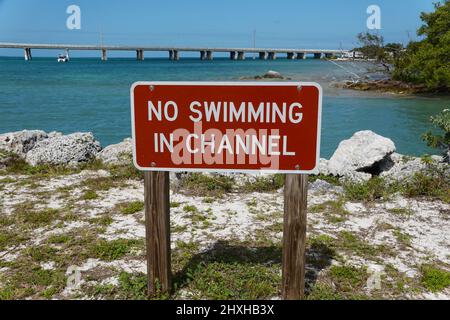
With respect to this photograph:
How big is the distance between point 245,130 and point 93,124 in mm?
16768

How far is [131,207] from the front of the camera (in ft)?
15.5

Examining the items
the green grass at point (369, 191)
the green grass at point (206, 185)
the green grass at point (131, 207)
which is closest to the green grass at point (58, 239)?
Result: the green grass at point (131, 207)

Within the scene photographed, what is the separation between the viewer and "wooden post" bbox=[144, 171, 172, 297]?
263 centimetres

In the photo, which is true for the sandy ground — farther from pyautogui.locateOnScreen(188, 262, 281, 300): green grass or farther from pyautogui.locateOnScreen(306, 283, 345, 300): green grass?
pyautogui.locateOnScreen(188, 262, 281, 300): green grass

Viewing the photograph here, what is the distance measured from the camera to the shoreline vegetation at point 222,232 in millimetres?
3080

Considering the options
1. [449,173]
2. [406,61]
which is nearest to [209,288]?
[449,173]

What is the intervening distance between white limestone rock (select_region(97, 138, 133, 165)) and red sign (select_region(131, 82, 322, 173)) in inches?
168

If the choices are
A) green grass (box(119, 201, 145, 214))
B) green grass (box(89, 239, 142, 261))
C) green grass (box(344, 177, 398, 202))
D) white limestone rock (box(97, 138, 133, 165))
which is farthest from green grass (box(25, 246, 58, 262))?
green grass (box(344, 177, 398, 202))

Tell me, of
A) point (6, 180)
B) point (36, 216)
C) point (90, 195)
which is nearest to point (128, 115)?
point (6, 180)

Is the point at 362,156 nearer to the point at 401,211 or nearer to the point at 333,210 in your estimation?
the point at 401,211

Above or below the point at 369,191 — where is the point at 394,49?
above

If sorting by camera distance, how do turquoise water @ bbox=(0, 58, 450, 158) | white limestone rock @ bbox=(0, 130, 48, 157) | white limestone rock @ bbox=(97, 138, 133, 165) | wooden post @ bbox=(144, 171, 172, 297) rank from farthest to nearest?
turquoise water @ bbox=(0, 58, 450, 158) < white limestone rock @ bbox=(0, 130, 48, 157) < white limestone rock @ bbox=(97, 138, 133, 165) < wooden post @ bbox=(144, 171, 172, 297)

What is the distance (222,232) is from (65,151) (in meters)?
4.07

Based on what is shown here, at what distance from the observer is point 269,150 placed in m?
2.51
